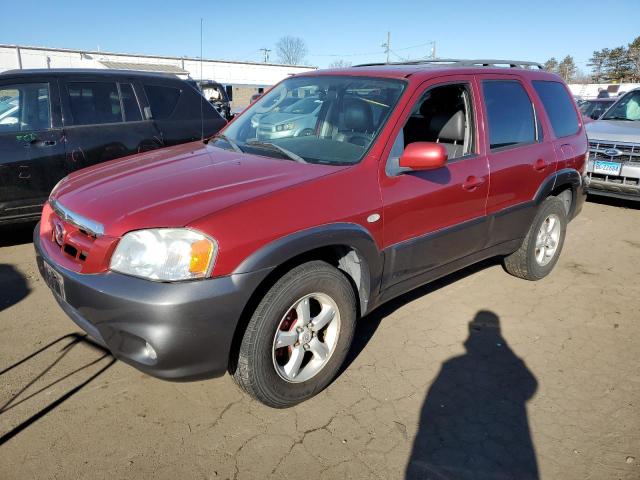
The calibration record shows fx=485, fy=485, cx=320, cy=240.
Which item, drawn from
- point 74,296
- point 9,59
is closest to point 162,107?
point 74,296

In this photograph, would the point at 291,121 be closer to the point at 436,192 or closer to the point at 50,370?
the point at 436,192

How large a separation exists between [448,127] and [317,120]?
1010 millimetres

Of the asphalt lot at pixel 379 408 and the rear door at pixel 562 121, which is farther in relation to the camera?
the rear door at pixel 562 121

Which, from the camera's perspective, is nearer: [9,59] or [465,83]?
[465,83]

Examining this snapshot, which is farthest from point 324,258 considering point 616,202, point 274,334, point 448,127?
point 616,202

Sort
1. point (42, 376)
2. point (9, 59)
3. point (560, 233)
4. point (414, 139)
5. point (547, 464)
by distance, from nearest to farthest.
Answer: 1. point (547, 464)
2. point (42, 376)
3. point (414, 139)
4. point (560, 233)
5. point (9, 59)

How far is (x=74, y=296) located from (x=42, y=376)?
0.85m

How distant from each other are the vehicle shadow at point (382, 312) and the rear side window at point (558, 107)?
4.77 ft

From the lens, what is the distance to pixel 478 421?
263 cm

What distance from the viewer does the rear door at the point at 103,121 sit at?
509 cm

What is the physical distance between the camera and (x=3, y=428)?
245 cm

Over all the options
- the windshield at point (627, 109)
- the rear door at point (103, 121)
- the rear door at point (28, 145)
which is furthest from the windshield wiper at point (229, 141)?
the windshield at point (627, 109)

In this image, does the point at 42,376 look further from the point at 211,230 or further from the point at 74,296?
the point at 211,230

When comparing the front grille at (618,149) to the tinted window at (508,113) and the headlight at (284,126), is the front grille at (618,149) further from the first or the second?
the headlight at (284,126)
